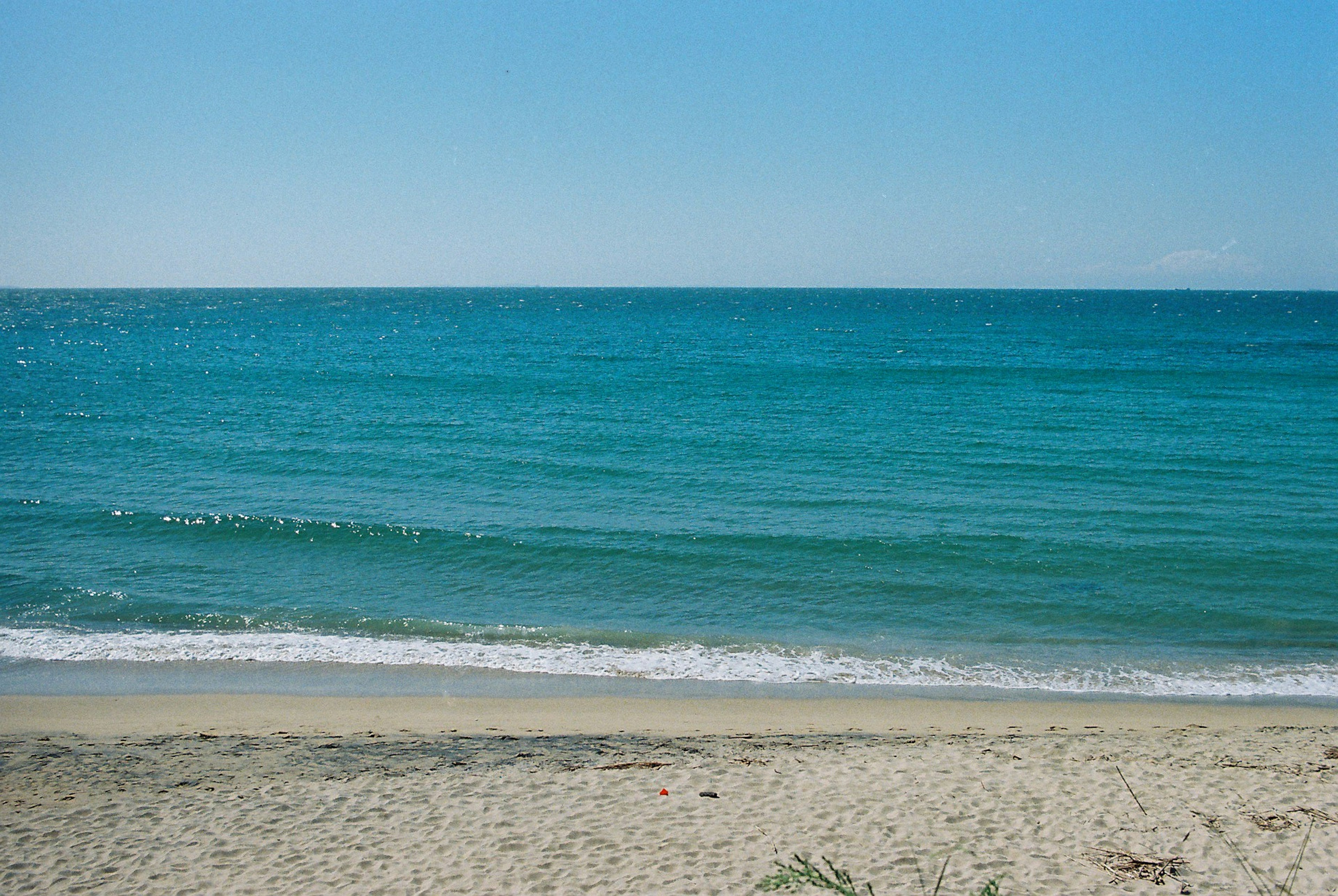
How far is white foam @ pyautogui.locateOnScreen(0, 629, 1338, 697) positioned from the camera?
11531 millimetres

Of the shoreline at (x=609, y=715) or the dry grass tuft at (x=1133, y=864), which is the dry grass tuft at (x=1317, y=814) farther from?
the shoreline at (x=609, y=715)

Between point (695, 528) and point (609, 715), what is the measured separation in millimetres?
7289

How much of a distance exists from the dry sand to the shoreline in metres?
0.05

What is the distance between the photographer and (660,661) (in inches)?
479

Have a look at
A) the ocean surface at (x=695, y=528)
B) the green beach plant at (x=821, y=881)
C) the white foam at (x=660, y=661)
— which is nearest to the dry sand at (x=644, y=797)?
the green beach plant at (x=821, y=881)

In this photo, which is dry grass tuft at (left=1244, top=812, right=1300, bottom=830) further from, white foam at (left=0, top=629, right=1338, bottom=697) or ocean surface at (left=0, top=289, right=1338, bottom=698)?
ocean surface at (left=0, top=289, right=1338, bottom=698)

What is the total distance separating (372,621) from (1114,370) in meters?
41.0

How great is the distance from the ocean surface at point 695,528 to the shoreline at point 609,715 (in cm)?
66

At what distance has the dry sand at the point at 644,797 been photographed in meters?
6.52

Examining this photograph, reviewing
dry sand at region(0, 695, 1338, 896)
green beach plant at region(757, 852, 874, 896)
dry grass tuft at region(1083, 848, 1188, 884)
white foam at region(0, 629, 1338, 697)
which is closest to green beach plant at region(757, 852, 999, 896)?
green beach plant at region(757, 852, 874, 896)

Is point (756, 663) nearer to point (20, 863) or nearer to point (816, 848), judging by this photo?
point (816, 848)

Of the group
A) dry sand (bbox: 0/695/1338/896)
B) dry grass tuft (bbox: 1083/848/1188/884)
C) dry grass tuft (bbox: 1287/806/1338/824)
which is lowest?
dry sand (bbox: 0/695/1338/896)

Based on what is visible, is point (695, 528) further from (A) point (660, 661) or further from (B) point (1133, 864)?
(B) point (1133, 864)

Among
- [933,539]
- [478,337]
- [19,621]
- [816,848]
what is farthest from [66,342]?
[816,848]
